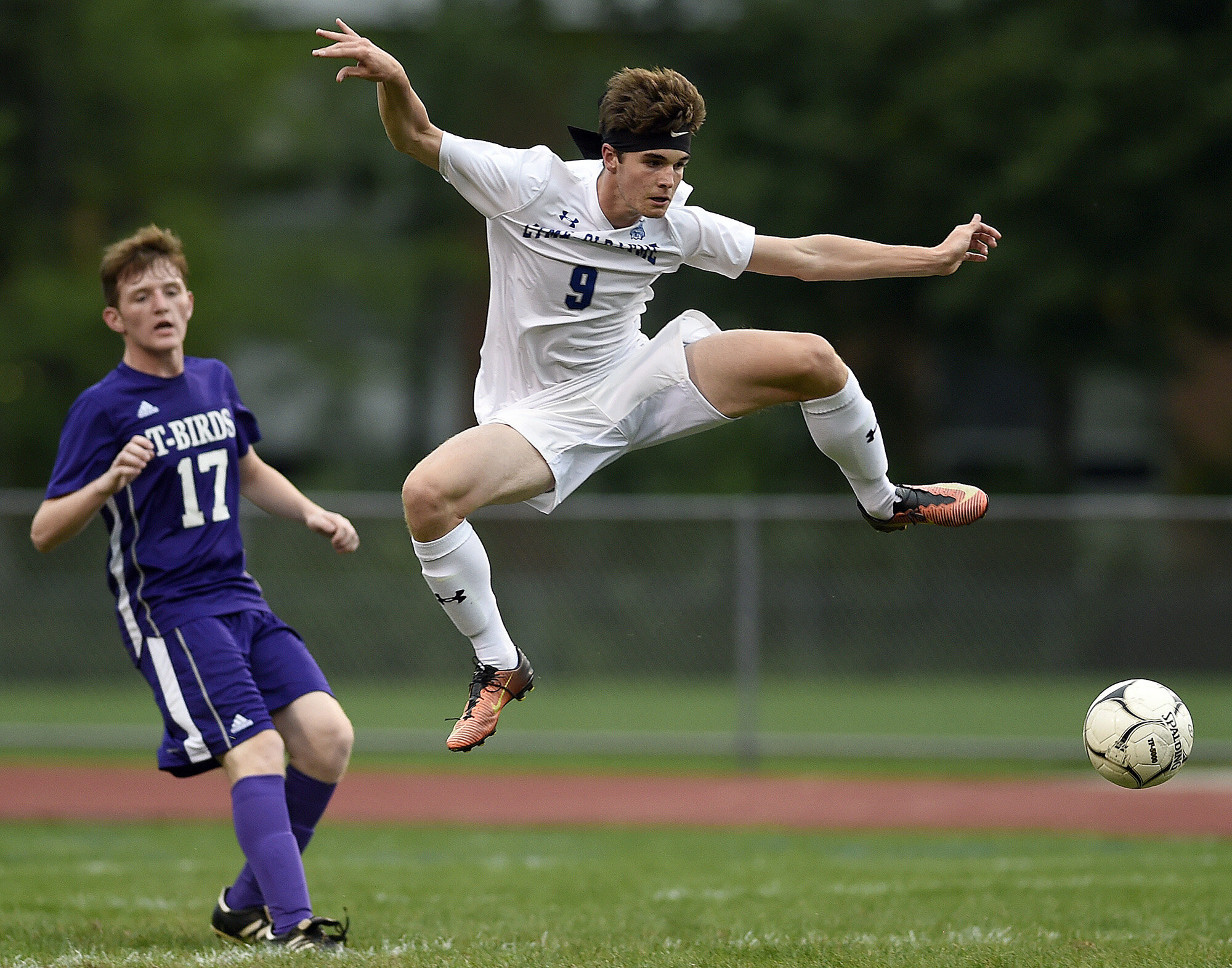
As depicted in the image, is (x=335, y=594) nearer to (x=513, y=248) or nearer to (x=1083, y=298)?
(x=513, y=248)

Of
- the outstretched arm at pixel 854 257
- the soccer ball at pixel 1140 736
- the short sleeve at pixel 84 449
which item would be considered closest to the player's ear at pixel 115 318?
the short sleeve at pixel 84 449

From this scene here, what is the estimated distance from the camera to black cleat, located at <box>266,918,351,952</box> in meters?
5.37

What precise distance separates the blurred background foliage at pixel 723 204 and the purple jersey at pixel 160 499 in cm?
1884

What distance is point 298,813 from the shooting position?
6086mm

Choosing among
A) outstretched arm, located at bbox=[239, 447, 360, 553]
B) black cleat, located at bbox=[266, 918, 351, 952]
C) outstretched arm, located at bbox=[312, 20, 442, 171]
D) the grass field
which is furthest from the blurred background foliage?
outstretched arm, located at bbox=[312, 20, 442, 171]

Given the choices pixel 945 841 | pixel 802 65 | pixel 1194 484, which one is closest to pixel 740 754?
pixel 945 841

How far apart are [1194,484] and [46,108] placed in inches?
822

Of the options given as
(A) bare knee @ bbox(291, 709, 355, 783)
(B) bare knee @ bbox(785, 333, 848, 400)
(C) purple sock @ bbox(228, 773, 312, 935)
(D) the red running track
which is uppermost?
(B) bare knee @ bbox(785, 333, 848, 400)

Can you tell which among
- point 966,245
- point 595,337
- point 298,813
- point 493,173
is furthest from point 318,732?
point 966,245

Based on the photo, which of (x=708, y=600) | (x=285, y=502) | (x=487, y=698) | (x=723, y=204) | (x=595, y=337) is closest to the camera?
(x=487, y=698)

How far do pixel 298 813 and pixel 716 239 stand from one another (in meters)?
2.74

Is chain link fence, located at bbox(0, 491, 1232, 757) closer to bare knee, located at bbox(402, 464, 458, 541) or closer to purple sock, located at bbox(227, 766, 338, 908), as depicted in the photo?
purple sock, located at bbox(227, 766, 338, 908)

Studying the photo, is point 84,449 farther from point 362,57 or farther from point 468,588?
point 362,57

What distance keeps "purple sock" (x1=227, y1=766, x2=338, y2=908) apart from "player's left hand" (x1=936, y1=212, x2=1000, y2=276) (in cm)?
302
